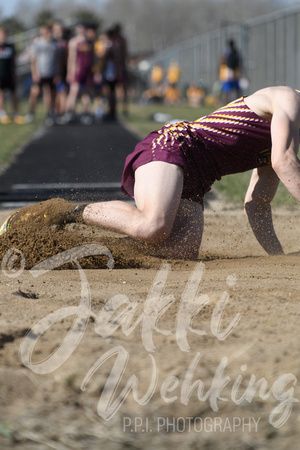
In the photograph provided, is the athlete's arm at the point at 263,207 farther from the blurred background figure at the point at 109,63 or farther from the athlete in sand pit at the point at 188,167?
the blurred background figure at the point at 109,63

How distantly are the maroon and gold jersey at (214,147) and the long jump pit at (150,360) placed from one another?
65 centimetres

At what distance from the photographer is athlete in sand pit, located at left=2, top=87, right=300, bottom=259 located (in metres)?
3.70

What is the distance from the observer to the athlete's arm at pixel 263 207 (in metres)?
4.27

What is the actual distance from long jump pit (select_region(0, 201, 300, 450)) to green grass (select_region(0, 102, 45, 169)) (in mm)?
6140

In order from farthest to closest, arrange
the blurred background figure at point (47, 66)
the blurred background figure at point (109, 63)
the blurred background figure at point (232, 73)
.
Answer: the blurred background figure at point (232, 73) < the blurred background figure at point (109, 63) < the blurred background figure at point (47, 66)

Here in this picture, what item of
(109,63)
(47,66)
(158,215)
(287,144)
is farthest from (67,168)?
(109,63)

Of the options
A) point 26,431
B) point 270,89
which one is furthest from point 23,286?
point 270,89

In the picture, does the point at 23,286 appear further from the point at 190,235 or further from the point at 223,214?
the point at 223,214

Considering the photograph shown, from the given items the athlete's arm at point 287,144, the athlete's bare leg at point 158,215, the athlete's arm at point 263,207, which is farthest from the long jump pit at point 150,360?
the athlete's arm at point 263,207

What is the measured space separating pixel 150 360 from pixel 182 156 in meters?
1.78

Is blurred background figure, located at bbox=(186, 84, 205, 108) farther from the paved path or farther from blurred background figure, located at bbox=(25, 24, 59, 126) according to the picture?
the paved path

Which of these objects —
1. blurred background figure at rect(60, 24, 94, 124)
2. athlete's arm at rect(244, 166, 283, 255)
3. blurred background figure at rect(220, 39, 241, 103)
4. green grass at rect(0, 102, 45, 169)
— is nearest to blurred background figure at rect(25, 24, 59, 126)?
blurred background figure at rect(60, 24, 94, 124)

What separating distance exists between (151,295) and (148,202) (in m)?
0.80

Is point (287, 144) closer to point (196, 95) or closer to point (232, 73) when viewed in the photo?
point (232, 73)
